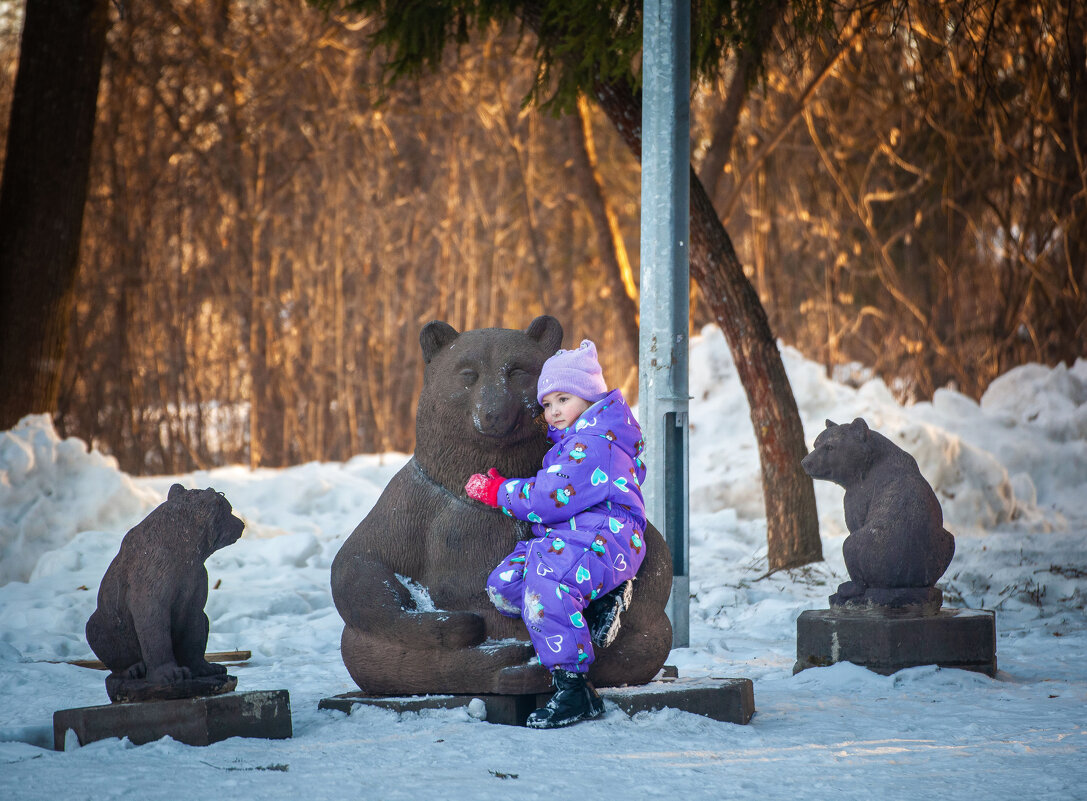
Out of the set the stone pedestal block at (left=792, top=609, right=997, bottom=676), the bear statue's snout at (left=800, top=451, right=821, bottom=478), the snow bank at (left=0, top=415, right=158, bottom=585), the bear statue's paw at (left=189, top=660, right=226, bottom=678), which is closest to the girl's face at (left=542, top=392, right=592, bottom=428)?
the bear statue's paw at (left=189, top=660, right=226, bottom=678)

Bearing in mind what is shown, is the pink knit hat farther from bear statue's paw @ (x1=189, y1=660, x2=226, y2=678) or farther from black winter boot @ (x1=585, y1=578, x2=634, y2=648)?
bear statue's paw @ (x1=189, y1=660, x2=226, y2=678)

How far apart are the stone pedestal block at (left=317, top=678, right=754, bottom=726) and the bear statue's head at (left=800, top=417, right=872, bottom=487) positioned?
1516 mm

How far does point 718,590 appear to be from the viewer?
6.81 metres

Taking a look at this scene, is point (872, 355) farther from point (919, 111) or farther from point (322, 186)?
point (322, 186)

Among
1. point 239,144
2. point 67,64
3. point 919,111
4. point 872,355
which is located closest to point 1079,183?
point 919,111

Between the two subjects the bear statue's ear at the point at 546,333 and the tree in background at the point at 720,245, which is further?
the tree in background at the point at 720,245

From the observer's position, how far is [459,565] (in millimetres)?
3746

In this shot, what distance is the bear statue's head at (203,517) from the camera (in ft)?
11.4

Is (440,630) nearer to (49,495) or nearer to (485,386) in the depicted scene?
(485,386)

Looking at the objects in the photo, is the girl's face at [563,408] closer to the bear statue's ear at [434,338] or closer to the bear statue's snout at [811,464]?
the bear statue's ear at [434,338]

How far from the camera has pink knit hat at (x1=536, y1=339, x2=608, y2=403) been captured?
3705mm

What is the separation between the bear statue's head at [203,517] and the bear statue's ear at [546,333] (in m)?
1.31

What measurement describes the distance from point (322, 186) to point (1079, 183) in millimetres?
9746

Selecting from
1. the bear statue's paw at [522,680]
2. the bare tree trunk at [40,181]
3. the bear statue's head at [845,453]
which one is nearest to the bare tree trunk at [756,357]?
the bear statue's head at [845,453]
